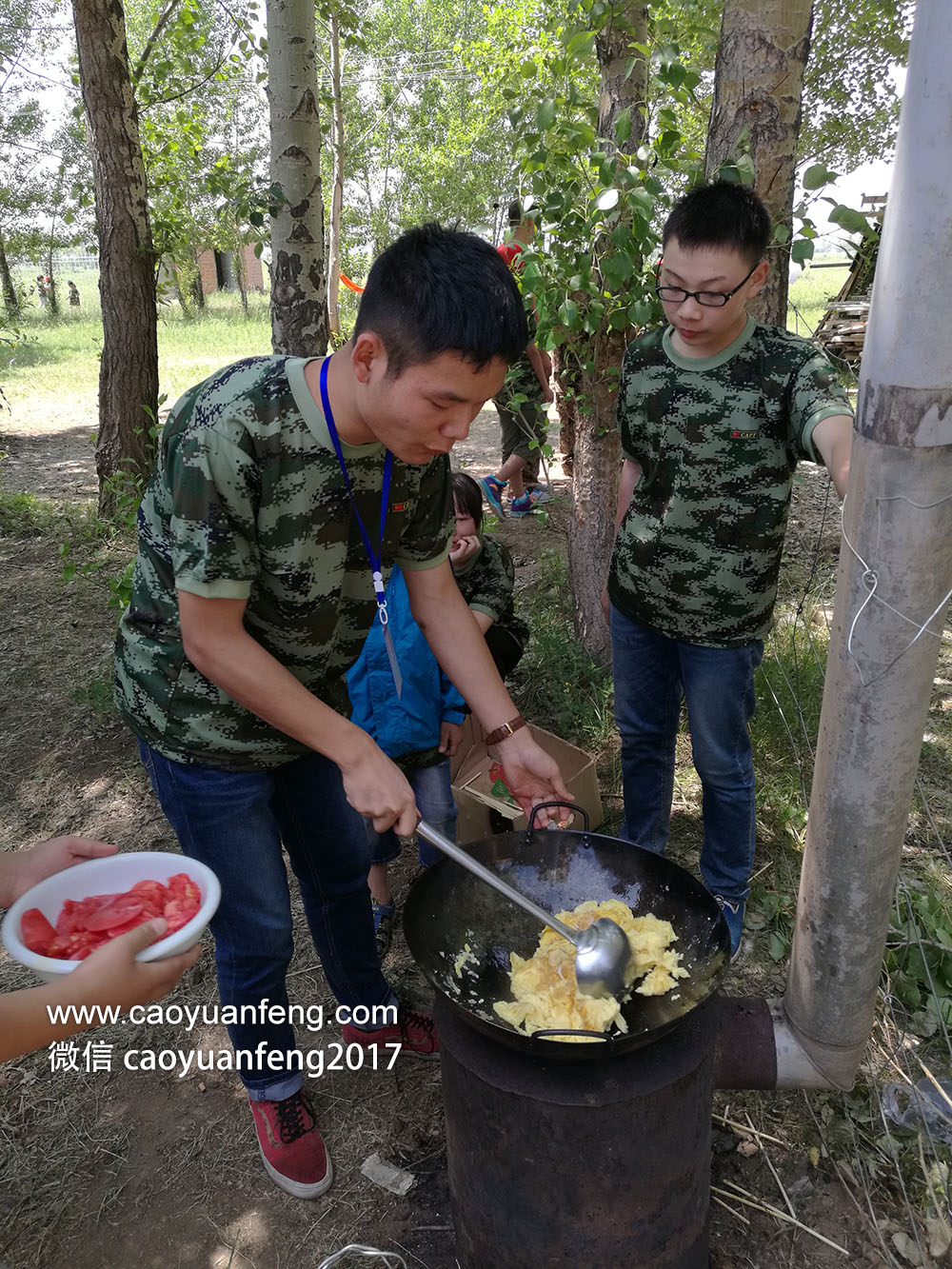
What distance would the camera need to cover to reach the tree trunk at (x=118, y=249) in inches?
225

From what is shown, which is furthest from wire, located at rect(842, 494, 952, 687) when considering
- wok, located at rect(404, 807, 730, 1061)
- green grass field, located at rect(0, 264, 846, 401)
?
green grass field, located at rect(0, 264, 846, 401)

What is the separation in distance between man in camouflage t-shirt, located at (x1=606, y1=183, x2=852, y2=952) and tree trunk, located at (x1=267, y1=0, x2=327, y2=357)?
2118 millimetres

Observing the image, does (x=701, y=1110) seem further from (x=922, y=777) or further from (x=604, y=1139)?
(x=922, y=777)

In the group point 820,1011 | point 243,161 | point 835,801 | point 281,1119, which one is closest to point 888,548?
point 835,801

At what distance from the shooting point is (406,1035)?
8.40ft

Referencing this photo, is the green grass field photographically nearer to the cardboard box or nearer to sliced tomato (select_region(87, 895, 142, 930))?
the cardboard box

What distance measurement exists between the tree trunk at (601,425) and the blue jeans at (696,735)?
144 cm

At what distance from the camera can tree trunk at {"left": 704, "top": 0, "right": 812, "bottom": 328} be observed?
2.64m

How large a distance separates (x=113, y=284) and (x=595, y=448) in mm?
4093

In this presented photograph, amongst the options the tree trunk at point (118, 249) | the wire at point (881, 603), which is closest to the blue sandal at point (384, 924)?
the wire at point (881, 603)

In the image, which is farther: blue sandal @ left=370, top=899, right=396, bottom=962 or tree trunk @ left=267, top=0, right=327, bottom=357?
tree trunk @ left=267, top=0, right=327, bottom=357

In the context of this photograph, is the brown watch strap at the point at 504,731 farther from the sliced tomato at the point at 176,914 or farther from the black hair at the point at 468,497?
the black hair at the point at 468,497

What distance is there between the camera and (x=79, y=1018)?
4.46 feet

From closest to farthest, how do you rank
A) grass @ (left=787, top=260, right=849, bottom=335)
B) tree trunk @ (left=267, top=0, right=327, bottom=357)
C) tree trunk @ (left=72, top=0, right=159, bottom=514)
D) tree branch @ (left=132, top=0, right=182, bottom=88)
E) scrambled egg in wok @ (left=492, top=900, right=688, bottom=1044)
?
scrambled egg in wok @ (left=492, top=900, right=688, bottom=1044), tree trunk @ (left=267, top=0, right=327, bottom=357), tree trunk @ (left=72, top=0, right=159, bottom=514), tree branch @ (left=132, top=0, right=182, bottom=88), grass @ (left=787, top=260, right=849, bottom=335)
